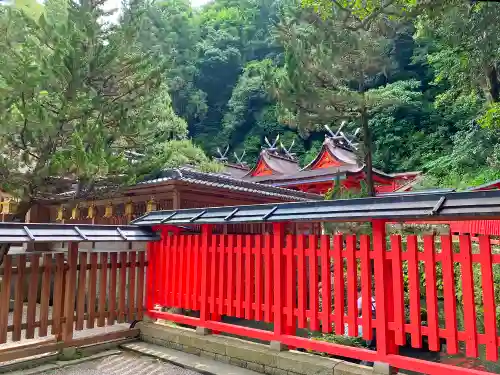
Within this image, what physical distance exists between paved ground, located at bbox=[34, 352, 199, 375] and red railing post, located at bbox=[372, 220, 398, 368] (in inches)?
103

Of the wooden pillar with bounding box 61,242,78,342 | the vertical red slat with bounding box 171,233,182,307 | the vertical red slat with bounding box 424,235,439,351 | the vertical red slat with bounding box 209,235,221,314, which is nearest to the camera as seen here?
the vertical red slat with bounding box 424,235,439,351

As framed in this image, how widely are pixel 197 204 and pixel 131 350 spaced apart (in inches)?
198

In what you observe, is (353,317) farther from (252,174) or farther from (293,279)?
(252,174)

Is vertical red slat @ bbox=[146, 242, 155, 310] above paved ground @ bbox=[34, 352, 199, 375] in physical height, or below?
above

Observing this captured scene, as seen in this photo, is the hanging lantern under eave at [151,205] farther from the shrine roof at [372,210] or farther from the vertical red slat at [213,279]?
the vertical red slat at [213,279]

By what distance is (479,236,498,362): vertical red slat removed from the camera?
147 inches

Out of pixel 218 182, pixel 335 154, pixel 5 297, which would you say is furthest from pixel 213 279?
pixel 335 154

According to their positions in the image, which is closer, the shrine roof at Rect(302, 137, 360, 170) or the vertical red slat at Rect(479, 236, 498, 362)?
the vertical red slat at Rect(479, 236, 498, 362)

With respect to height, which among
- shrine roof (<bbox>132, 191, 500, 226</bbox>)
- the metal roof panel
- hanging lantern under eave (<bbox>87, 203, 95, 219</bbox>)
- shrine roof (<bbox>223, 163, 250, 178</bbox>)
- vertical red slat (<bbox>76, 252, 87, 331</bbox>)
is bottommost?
vertical red slat (<bbox>76, 252, 87, 331</bbox>)

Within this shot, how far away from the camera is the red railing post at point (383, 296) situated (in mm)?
4363

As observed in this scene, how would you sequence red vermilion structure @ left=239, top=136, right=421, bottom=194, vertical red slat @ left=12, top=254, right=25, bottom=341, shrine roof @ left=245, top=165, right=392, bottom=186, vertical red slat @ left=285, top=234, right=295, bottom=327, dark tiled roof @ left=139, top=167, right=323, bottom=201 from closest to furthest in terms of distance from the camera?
vertical red slat @ left=285, top=234, right=295, bottom=327, vertical red slat @ left=12, top=254, right=25, bottom=341, dark tiled roof @ left=139, top=167, right=323, bottom=201, shrine roof @ left=245, top=165, right=392, bottom=186, red vermilion structure @ left=239, top=136, right=421, bottom=194

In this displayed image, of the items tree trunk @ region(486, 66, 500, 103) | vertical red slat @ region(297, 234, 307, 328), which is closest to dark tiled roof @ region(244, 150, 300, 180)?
tree trunk @ region(486, 66, 500, 103)

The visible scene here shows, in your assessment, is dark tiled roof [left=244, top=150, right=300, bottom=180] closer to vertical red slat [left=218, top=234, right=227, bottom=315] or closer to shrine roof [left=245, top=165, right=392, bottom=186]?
shrine roof [left=245, top=165, right=392, bottom=186]

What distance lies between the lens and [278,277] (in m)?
5.39
